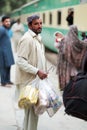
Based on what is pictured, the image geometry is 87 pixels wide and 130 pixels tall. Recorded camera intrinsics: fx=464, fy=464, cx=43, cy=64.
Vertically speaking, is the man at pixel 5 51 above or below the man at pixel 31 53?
below

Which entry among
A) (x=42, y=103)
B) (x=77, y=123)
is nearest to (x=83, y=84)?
(x=42, y=103)

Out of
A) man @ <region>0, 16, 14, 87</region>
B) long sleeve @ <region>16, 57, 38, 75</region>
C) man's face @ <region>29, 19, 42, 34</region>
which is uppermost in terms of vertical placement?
man's face @ <region>29, 19, 42, 34</region>

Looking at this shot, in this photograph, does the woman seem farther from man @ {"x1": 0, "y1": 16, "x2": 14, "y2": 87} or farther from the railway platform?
man @ {"x1": 0, "y1": 16, "x2": 14, "y2": 87}

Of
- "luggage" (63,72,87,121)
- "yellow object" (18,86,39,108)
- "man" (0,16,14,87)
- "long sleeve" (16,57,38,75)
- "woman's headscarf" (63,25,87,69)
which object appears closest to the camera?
"luggage" (63,72,87,121)

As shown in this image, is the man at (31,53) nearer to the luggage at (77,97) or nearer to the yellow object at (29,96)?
the yellow object at (29,96)

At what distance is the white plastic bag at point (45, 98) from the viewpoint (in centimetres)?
500

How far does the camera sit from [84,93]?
3.84 metres

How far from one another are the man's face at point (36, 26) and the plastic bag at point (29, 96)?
2.10 feet

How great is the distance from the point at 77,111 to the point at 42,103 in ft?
3.68

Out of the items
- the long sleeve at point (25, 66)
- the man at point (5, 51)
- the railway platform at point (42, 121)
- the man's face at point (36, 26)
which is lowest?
the railway platform at point (42, 121)

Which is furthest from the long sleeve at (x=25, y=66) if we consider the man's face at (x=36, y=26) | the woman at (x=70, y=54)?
the woman at (x=70, y=54)

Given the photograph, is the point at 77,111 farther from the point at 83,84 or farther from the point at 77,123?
the point at 77,123

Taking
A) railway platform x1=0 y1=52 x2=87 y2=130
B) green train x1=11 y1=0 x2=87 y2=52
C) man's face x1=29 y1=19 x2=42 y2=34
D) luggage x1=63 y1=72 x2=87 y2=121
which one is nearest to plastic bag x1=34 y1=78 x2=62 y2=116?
man's face x1=29 y1=19 x2=42 y2=34

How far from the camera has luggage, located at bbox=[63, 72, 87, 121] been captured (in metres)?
Answer: 3.85
